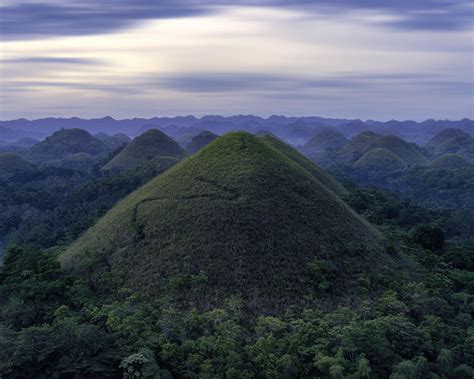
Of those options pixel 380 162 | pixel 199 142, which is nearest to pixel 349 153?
pixel 380 162

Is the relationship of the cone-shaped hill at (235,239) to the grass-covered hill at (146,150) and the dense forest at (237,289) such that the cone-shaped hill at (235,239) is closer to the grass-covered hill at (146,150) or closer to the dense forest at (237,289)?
the dense forest at (237,289)

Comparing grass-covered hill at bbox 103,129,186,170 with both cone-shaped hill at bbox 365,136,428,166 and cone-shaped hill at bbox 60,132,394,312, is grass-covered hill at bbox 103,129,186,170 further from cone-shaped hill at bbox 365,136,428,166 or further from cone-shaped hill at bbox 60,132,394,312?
cone-shaped hill at bbox 60,132,394,312

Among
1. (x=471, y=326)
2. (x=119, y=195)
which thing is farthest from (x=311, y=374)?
(x=119, y=195)

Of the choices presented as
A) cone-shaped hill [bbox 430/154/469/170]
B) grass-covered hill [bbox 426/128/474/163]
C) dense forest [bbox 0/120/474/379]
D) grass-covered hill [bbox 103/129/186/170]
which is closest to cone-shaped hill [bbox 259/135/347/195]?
dense forest [bbox 0/120/474/379]

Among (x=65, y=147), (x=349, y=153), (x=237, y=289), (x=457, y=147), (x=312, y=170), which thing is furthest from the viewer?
(x=65, y=147)

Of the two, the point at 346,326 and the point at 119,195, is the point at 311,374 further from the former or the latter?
the point at 119,195

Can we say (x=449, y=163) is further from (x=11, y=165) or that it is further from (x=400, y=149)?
(x=11, y=165)
